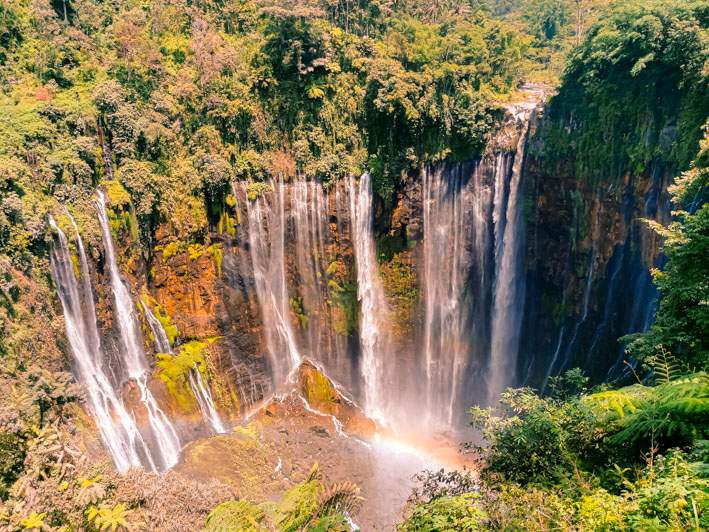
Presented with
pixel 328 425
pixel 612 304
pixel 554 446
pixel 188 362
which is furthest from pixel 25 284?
A: pixel 612 304

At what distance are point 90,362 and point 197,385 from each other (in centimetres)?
416

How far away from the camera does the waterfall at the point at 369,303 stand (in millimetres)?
21609

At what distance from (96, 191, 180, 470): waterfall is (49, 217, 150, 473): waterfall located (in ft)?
2.45

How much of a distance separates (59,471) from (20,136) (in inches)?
494

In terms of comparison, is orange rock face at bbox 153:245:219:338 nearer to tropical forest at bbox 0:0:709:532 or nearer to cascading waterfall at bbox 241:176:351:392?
tropical forest at bbox 0:0:709:532

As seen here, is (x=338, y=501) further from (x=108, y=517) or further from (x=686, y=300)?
(x=686, y=300)

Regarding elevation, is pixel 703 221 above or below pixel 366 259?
above

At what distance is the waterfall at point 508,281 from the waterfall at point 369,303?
5.19 meters

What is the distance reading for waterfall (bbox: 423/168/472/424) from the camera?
21969 millimetres

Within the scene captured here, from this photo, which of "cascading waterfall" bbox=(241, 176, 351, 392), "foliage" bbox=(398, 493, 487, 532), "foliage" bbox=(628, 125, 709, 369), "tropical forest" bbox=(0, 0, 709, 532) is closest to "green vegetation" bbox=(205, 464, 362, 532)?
"tropical forest" bbox=(0, 0, 709, 532)

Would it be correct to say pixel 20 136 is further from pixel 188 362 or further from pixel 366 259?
pixel 366 259

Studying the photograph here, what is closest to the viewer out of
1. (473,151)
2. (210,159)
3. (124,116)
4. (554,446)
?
(554,446)

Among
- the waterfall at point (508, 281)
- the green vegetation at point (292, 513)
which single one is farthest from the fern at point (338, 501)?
the waterfall at point (508, 281)

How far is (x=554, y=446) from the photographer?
6.29 metres
